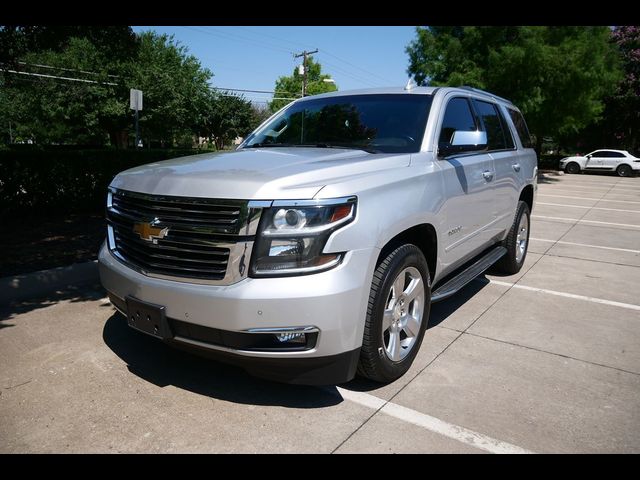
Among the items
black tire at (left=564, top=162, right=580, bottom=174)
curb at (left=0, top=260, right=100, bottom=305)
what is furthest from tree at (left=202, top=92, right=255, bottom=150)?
curb at (left=0, top=260, right=100, bottom=305)

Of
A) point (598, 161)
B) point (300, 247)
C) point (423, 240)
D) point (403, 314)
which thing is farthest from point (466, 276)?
point (598, 161)

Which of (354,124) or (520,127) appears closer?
(354,124)

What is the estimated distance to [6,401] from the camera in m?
2.90

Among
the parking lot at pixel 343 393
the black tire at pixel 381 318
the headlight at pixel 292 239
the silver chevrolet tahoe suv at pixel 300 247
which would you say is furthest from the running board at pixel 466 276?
the headlight at pixel 292 239

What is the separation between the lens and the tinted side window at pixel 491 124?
15.4 feet

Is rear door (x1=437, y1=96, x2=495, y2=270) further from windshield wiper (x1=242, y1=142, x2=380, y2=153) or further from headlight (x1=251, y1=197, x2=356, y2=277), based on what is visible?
headlight (x1=251, y1=197, x2=356, y2=277)

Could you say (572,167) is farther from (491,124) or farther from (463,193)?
(463,193)

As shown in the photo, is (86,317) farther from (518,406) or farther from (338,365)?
(518,406)

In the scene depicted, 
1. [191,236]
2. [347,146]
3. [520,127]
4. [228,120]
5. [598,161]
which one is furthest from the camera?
[228,120]

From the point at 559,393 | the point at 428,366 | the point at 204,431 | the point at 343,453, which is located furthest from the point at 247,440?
the point at 559,393

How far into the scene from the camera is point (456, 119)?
4.07 meters

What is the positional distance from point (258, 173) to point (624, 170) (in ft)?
97.5

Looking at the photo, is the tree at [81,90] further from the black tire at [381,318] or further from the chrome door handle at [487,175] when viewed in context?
the black tire at [381,318]

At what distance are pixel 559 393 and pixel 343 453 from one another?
62.0 inches
